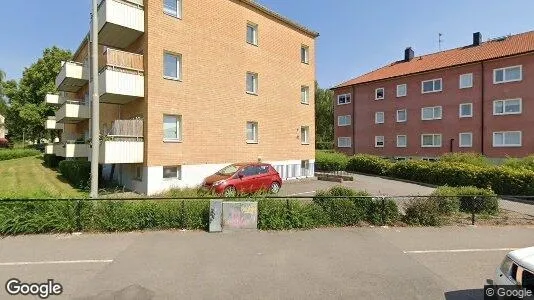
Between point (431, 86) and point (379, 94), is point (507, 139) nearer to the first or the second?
point (431, 86)

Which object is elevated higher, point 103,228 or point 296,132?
point 296,132

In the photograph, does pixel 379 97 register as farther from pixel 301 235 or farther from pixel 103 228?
pixel 103 228

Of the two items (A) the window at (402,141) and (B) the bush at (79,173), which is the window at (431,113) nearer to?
(A) the window at (402,141)

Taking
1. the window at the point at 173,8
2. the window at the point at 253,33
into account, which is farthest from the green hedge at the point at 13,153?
the window at the point at 253,33

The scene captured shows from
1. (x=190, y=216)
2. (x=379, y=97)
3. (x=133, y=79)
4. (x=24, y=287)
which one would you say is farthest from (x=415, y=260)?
(x=379, y=97)

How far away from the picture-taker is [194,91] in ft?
57.9

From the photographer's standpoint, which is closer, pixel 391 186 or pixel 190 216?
pixel 190 216

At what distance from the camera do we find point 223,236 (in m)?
8.88

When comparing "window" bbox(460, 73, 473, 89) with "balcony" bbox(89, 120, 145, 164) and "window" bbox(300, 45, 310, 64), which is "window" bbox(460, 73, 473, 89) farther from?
"balcony" bbox(89, 120, 145, 164)

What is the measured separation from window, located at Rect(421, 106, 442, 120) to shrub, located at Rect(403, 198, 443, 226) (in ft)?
81.8

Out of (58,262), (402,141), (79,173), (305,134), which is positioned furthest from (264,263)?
(402,141)

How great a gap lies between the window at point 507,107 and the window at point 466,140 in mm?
2809

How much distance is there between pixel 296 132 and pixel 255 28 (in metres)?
7.52

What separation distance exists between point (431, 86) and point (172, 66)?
2665 cm
